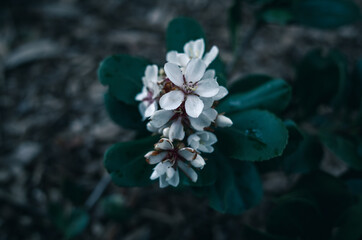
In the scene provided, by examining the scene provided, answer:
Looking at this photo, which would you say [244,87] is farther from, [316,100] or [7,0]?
[7,0]

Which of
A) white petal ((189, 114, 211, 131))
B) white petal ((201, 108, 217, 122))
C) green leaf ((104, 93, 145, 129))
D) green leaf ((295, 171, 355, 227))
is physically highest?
white petal ((201, 108, 217, 122))

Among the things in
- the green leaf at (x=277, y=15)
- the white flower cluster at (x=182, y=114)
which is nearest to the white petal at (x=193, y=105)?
the white flower cluster at (x=182, y=114)

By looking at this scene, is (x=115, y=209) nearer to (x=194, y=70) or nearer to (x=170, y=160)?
(x=170, y=160)

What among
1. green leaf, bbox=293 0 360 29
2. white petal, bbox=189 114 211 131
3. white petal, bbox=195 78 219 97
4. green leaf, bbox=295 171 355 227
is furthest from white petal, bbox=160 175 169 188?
green leaf, bbox=293 0 360 29

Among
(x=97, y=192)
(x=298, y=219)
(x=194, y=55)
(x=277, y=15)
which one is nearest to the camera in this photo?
(x=194, y=55)

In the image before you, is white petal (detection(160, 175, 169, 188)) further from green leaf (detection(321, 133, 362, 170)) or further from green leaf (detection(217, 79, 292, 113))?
green leaf (detection(321, 133, 362, 170))

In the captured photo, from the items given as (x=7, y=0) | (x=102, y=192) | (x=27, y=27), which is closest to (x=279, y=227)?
(x=102, y=192)

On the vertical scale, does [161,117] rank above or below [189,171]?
above

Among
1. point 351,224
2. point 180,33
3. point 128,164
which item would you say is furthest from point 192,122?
point 351,224
